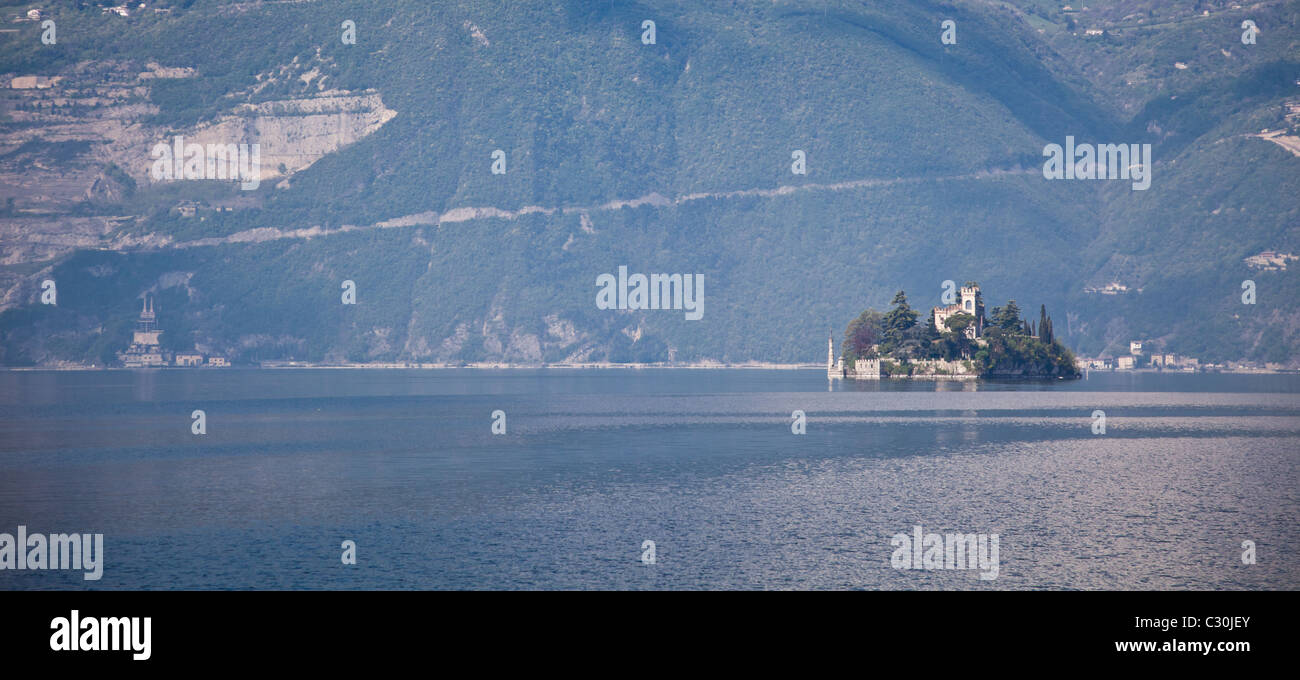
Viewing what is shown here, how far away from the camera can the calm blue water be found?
4059 centimetres

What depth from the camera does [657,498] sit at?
191 ft

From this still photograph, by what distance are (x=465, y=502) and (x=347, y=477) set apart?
13246 mm

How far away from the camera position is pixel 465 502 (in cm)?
5678

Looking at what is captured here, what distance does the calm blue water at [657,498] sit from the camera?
4059cm
